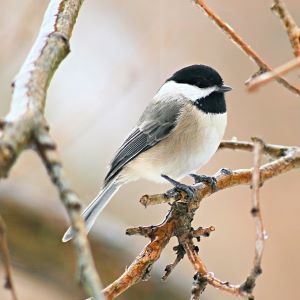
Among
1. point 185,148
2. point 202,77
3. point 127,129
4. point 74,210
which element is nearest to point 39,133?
point 74,210

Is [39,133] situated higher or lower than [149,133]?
lower

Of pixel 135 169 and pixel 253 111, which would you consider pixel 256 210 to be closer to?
pixel 135 169

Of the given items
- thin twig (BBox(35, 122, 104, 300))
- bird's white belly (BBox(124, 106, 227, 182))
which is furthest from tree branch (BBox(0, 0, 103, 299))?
bird's white belly (BBox(124, 106, 227, 182))

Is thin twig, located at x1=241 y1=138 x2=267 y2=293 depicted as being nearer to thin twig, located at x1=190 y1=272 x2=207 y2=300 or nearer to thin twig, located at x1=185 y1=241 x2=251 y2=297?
thin twig, located at x1=185 y1=241 x2=251 y2=297

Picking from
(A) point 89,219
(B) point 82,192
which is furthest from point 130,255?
(B) point 82,192

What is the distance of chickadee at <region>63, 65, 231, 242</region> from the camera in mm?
1730

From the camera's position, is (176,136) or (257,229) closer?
(257,229)

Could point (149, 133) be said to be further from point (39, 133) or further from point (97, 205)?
point (39, 133)

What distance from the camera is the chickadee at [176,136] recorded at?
1.73m

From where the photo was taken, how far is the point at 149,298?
204 centimetres

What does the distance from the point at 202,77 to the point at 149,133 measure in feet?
0.80

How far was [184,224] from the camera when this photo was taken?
1146 millimetres

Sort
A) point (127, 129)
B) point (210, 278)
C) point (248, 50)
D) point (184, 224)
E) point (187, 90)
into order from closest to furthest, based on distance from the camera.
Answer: point (210, 278) < point (248, 50) < point (184, 224) < point (187, 90) < point (127, 129)

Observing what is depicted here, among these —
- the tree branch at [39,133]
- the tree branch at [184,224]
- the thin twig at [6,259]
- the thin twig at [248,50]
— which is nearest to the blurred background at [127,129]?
the tree branch at [184,224]
